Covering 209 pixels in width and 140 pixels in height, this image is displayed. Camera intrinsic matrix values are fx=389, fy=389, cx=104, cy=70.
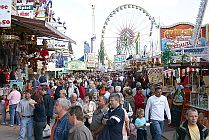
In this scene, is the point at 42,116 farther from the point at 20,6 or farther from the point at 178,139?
the point at 20,6

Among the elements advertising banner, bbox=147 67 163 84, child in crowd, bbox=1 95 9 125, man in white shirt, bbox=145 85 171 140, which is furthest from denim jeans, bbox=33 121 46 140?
advertising banner, bbox=147 67 163 84

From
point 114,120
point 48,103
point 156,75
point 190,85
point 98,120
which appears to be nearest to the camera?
point 114,120

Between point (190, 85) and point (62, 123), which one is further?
point (190, 85)

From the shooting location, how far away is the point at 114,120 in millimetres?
5840

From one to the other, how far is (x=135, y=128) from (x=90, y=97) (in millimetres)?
1310

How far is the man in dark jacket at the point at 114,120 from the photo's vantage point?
585 cm

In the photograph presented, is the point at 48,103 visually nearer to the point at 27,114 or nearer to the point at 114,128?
the point at 27,114

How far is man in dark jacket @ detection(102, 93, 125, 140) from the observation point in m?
5.85

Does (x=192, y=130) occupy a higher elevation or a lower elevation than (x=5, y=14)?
lower

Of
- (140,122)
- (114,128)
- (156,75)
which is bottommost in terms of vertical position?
(140,122)

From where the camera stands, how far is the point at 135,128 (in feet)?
29.0

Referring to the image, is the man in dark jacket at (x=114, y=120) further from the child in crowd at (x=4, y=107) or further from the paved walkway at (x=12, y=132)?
the child in crowd at (x=4, y=107)

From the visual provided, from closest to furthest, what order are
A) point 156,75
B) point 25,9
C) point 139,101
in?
point 139,101, point 156,75, point 25,9

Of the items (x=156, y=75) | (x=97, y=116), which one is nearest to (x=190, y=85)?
(x=156, y=75)
